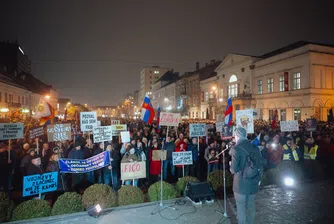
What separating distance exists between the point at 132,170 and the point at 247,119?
610 cm

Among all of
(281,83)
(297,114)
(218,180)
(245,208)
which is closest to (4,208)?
(245,208)

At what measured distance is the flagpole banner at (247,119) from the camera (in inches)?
448

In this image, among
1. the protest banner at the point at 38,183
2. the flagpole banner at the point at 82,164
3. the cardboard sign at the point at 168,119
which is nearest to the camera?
the protest banner at the point at 38,183

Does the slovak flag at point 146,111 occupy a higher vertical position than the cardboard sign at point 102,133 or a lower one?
higher

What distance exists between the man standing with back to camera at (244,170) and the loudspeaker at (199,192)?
1967 mm

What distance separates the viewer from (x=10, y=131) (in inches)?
378

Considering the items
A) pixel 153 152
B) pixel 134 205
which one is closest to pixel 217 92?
pixel 153 152

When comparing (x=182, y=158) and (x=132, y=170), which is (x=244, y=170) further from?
(x=182, y=158)

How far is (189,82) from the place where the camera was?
70750mm

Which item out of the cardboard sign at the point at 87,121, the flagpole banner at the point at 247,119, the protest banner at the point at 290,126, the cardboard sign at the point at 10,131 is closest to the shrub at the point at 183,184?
the flagpole banner at the point at 247,119

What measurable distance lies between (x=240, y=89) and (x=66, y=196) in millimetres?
47423

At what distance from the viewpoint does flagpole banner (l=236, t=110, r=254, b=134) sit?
1137cm

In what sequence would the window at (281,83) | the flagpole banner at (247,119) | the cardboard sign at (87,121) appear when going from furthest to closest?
the window at (281,83), the flagpole banner at (247,119), the cardboard sign at (87,121)

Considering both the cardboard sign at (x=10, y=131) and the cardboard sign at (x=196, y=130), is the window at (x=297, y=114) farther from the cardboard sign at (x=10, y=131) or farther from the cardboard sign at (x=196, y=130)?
the cardboard sign at (x=10, y=131)
